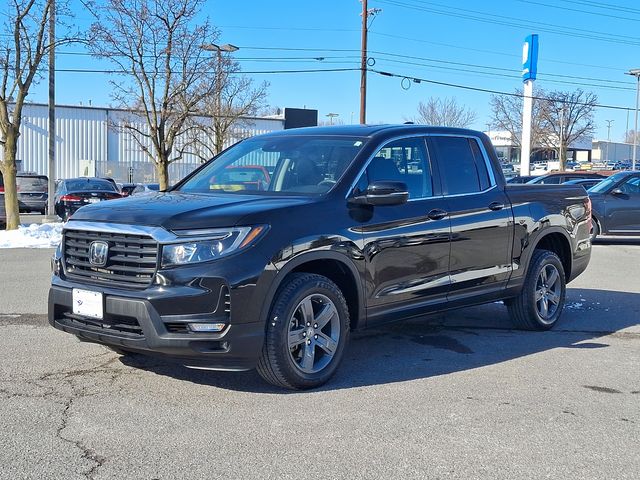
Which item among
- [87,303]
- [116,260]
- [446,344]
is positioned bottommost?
[446,344]

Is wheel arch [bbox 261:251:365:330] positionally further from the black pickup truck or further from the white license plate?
the white license plate

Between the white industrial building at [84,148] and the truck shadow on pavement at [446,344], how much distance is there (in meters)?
43.0

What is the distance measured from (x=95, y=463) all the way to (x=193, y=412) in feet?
2.91

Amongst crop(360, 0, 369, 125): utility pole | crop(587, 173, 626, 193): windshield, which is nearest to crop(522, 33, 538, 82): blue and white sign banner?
crop(360, 0, 369, 125): utility pole

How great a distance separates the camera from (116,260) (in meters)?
4.80

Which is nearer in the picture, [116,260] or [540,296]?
[116,260]

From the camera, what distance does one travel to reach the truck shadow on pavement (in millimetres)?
5449

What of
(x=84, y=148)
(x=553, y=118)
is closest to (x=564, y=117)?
(x=553, y=118)

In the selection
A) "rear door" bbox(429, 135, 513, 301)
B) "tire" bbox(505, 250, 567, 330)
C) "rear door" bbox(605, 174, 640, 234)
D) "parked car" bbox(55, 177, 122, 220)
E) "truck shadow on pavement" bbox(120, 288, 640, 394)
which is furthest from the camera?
"parked car" bbox(55, 177, 122, 220)

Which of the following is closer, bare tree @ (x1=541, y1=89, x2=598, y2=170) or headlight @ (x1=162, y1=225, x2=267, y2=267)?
headlight @ (x1=162, y1=225, x2=267, y2=267)

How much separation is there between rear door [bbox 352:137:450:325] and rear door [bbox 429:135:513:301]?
5.8 inches

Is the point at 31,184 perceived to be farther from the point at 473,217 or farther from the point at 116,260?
the point at 116,260

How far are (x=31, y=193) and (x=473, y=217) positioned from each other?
23.9 meters

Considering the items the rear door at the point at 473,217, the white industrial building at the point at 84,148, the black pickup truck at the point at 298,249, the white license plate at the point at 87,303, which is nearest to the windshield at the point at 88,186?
the black pickup truck at the point at 298,249
